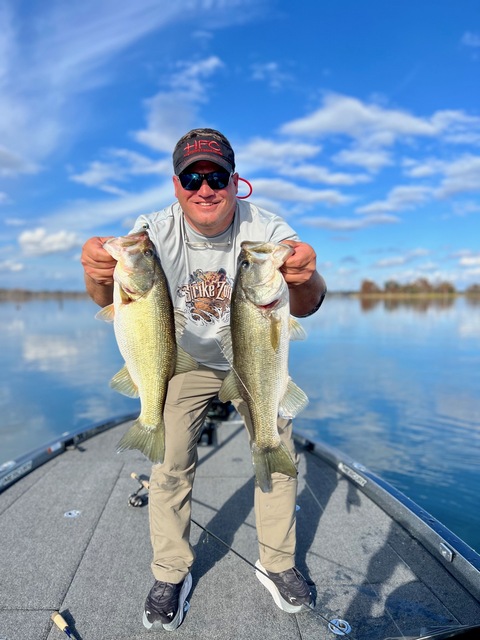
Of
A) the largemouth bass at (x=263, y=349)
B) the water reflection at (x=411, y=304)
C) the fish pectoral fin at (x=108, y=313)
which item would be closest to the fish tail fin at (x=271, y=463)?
the largemouth bass at (x=263, y=349)

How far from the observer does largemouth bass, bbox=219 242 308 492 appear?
8.83 feet

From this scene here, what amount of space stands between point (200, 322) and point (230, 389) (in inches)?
23.2

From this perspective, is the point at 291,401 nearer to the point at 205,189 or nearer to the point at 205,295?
the point at 205,295

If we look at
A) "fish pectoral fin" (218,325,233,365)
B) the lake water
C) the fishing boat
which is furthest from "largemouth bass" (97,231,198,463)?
the lake water

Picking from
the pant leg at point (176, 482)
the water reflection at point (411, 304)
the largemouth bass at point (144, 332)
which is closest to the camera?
the largemouth bass at point (144, 332)

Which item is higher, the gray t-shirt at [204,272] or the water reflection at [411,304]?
the gray t-shirt at [204,272]

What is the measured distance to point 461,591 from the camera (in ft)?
10.5

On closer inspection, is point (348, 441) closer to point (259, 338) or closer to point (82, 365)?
point (259, 338)

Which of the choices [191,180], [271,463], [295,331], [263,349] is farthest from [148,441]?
[191,180]

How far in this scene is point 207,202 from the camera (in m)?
3.08

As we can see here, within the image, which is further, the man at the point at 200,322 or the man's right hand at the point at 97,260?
the man at the point at 200,322

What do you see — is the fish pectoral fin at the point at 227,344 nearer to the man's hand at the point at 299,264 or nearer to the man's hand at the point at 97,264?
the man's hand at the point at 299,264

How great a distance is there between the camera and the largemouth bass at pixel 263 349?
2.69m

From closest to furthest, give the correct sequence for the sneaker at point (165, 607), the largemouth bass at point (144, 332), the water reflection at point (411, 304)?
the largemouth bass at point (144, 332) < the sneaker at point (165, 607) < the water reflection at point (411, 304)
